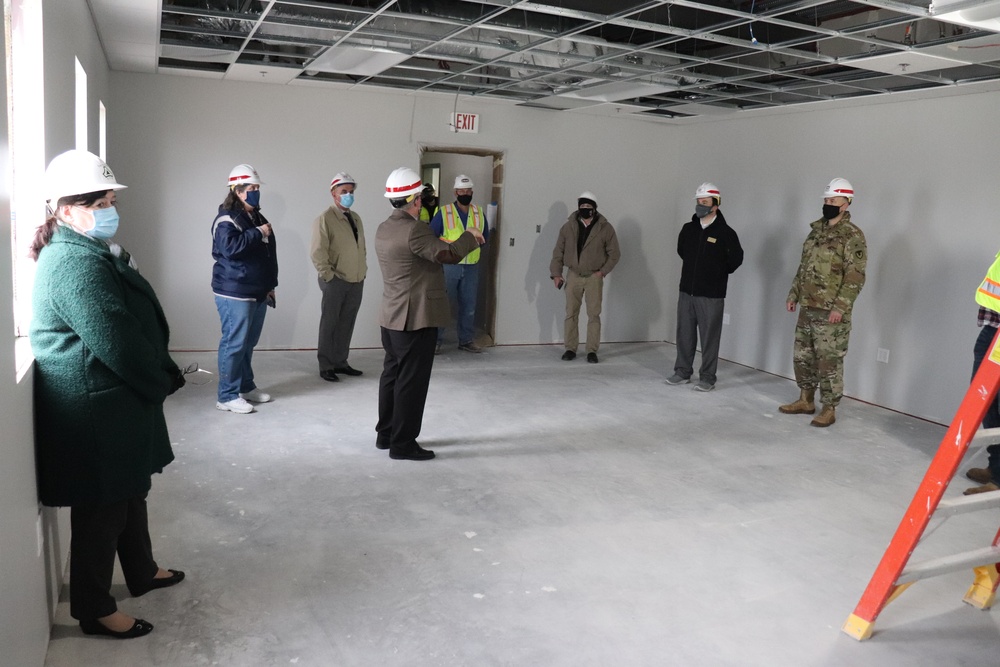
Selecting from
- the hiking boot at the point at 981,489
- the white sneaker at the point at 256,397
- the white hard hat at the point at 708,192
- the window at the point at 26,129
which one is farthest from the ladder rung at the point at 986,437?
the white sneaker at the point at 256,397

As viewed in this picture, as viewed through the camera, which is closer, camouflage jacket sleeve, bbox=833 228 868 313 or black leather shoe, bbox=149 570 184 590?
black leather shoe, bbox=149 570 184 590

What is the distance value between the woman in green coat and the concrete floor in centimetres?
37

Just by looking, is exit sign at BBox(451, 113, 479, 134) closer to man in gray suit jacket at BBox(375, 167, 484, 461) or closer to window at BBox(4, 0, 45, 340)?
man in gray suit jacket at BBox(375, 167, 484, 461)

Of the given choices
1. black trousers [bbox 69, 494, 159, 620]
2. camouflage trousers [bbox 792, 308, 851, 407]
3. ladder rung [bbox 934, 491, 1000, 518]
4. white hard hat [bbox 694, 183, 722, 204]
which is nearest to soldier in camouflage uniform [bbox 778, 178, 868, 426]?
camouflage trousers [bbox 792, 308, 851, 407]

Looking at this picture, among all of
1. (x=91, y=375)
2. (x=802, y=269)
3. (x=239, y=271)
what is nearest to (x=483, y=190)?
(x=802, y=269)

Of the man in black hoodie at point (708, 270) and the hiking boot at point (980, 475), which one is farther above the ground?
the man in black hoodie at point (708, 270)

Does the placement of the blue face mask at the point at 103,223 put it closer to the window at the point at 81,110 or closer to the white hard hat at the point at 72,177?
the white hard hat at the point at 72,177

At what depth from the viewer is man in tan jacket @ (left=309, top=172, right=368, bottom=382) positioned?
584 centimetres

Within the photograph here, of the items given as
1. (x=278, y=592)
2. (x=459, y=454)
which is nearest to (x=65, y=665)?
(x=278, y=592)

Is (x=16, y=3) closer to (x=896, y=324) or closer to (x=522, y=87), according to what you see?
(x=522, y=87)

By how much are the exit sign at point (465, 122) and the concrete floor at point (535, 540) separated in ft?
9.90

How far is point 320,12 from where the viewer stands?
470cm

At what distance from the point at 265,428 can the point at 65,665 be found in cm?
245

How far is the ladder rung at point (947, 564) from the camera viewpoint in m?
2.66
